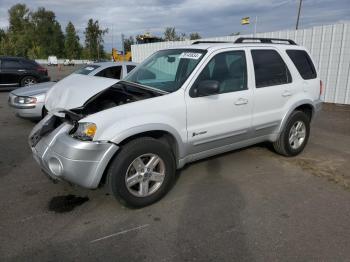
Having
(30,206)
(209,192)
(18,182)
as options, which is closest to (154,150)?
(209,192)

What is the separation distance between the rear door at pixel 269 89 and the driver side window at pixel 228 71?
23cm

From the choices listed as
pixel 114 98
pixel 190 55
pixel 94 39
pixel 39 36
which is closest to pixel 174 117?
pixel 114 98

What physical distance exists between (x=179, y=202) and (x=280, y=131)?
7.12 ft

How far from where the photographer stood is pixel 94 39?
6266 cm

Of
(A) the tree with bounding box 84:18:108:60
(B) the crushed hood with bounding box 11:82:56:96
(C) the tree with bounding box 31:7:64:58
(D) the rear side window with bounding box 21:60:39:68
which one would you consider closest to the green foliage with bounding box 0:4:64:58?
(C) the tree with bounding box 31:7:64:58

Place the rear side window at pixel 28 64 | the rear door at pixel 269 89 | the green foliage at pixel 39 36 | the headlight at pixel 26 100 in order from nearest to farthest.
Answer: the rear door at pixel 269 89, the headlight at pixel 26 100, the rear side window at pixel 28 64, the green foliage at pixel 39 36

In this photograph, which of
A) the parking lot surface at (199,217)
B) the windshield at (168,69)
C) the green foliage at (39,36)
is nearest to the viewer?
the parking lot surface at (199,217)

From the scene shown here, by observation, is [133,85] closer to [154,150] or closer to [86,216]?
[154,150]

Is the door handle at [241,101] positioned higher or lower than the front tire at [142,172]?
higher

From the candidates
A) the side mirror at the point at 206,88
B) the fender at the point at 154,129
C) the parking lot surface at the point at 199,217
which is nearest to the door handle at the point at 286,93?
the parking lot surface at the point at 199,217

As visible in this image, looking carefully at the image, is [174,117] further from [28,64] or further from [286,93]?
[28,64]

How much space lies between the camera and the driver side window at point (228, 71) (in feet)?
13.2

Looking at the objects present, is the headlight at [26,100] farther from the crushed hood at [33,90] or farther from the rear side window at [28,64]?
the rear side window at [28,64]

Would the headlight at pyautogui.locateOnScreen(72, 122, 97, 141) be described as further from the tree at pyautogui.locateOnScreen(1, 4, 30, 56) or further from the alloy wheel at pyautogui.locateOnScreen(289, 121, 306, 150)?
the tree at pyautogui.locateOnScreen(1, 4, 30, 56)
